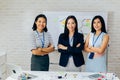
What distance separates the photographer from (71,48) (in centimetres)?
329

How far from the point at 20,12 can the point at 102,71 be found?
1944mm

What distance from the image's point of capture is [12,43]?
14.4 feet

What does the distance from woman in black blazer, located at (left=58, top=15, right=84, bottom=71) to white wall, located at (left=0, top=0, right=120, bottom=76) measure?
1020mm

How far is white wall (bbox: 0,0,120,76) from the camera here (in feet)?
14.0

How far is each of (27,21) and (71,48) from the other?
4.54 feet

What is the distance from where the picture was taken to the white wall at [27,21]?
425 centimetres

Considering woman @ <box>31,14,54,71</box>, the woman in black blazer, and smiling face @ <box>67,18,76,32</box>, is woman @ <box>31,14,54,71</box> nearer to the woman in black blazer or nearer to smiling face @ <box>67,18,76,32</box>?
the woman in black blazer

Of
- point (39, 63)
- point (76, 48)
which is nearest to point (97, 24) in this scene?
point (76, 48)

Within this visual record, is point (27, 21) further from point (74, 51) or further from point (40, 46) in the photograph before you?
point (74, 51)

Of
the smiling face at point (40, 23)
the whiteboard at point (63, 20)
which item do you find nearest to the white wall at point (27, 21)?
the whiteboard at point (63, 20)

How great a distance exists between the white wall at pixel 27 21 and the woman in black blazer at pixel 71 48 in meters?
1.02

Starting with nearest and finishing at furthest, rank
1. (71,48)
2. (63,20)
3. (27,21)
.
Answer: (71,48) < (63,20) < (27,21)

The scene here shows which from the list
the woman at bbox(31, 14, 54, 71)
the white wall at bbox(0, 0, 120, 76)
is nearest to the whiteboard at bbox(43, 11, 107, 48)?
the white wall at bbox(0, 0, 120, 76)

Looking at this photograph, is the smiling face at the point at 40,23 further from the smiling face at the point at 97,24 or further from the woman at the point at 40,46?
the smiling face at the point at 97,24
